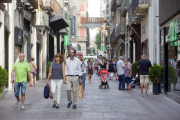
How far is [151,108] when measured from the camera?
1198cm

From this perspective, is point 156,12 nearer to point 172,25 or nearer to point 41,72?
point 172,25

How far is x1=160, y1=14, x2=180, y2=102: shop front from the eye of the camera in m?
14.0

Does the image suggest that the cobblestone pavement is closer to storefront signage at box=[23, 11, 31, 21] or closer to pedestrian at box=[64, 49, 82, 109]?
pedestrian at box=[64, 49, 82, 109]

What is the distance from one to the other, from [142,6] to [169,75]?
30.7 feet

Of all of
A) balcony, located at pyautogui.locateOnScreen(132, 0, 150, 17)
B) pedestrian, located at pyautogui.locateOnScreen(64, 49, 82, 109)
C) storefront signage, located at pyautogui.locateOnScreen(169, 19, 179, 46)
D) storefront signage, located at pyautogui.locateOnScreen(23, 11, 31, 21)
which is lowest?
pedestrian, located at pyautogui.locateOnScreen(64, 49, 82, 109)

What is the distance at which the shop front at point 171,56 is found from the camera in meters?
14.0

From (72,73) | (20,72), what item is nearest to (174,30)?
(72,73)

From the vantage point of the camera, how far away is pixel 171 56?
605 inches

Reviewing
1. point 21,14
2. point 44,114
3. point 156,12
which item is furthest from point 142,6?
point 44,114

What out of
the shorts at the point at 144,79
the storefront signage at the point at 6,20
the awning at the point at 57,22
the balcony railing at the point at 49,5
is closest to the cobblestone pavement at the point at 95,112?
the shorts at the point at 144,79

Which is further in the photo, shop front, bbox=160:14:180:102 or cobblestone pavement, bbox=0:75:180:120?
shop front, bbox=160:14:180:102

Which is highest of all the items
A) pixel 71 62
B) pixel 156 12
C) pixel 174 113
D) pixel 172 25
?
pixel 156 12

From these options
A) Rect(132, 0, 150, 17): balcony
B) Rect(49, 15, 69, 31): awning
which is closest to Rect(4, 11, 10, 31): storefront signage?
Rect(132, 0, 150, 17): balcony

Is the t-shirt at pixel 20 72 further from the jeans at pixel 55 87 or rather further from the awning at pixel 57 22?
the awning at pixel 57 22
